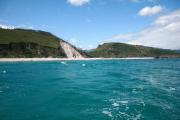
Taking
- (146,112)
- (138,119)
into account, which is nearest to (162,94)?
(146,112)

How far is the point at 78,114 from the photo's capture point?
19.0 m

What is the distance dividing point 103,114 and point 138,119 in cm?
324

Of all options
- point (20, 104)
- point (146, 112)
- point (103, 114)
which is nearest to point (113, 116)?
point (103, 114)

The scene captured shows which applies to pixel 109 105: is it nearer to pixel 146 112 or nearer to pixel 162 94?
pixel 146 112

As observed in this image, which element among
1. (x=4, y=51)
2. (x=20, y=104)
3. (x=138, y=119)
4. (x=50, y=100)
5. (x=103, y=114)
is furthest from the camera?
(x=4, y=51)

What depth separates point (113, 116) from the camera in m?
18.7

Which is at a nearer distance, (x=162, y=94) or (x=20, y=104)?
(x=20, y=104)

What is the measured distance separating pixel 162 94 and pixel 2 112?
66.0 feet

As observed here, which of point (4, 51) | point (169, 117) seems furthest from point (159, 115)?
point (4, 51)

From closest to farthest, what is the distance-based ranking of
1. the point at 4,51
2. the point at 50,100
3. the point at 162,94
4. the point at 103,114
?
1. the point at 103,114
2. the point at 50,100
3. the point at 162,94
4. the point at 4,51

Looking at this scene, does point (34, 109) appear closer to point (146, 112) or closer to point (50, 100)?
point (50, 100)

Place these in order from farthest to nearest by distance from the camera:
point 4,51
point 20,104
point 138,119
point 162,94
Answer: point 4,51
point 162,94
point 20,104
point 138,119

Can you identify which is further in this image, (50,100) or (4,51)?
(4,51)

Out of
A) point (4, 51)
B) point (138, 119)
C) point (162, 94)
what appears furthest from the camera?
point (4, 51)
